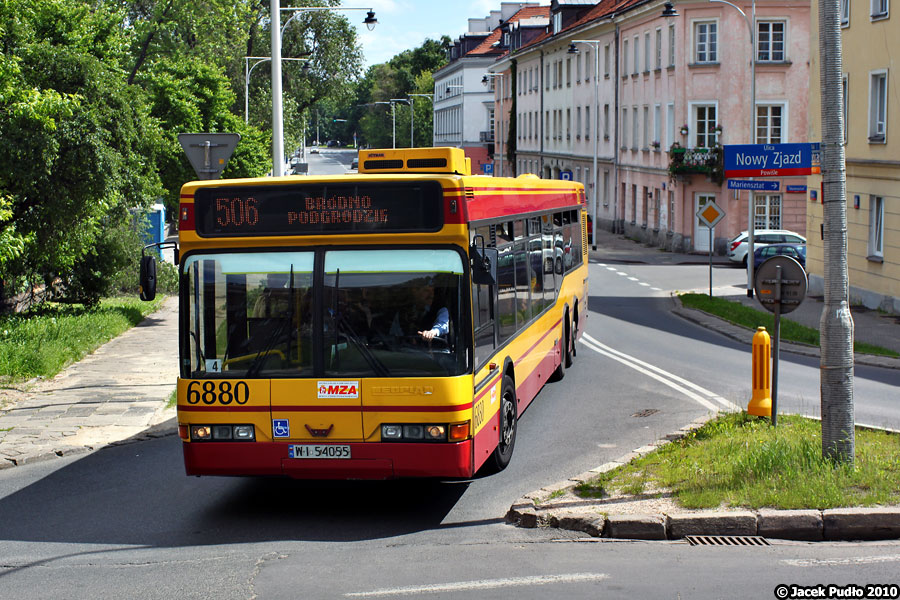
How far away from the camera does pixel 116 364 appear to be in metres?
18.0

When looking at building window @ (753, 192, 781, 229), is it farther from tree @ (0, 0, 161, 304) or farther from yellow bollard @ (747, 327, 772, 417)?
yellow bollard @ (747, 327, 772, 417)

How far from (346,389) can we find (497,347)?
194 centimetres

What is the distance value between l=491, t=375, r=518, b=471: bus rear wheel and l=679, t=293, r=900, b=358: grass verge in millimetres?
9423

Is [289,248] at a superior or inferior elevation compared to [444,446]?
superior

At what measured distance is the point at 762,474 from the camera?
9.02m

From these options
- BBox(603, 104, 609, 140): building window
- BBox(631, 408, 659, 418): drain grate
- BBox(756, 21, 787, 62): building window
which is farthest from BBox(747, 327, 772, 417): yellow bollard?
BBox(603, 104, 609, 140): building window

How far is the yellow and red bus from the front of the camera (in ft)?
28.5

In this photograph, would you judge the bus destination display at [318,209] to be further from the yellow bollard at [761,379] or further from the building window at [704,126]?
the building window at [704,126]

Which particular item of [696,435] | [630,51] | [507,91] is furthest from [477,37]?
[696,435]

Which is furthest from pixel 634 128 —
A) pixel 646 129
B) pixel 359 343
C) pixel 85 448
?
pixel 359 343

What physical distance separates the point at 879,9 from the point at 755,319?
8.64 m

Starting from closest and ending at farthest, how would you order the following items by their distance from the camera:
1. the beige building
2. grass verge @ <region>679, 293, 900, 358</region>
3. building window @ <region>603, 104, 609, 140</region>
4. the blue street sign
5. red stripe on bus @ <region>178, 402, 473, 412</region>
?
1. red stripe on bus @ <region>178, 402, 473, 412</region>
2. grass verge @ <region>679, 293, 900, 358</region>
3. the blue street sign
4. the beige building
5. building window @ <region>603, 104, 609, 140</region>

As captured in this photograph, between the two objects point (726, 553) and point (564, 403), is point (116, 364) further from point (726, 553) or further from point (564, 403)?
point (726, 553)

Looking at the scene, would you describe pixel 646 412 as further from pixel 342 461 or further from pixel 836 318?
pixel 342 461
